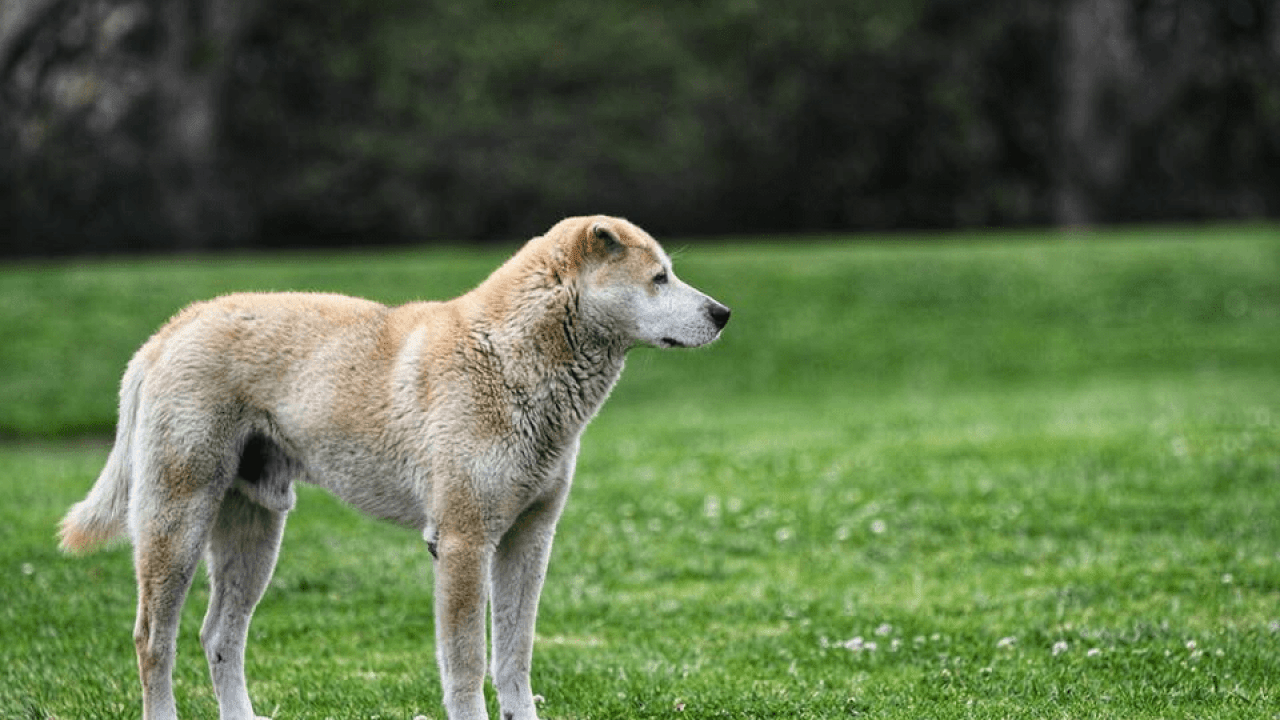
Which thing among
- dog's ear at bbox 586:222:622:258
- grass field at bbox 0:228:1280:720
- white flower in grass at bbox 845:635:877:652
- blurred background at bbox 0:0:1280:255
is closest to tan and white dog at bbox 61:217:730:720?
dog's ear at bbox 586:222:622:258

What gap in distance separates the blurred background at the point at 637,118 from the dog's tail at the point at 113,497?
2642 cm

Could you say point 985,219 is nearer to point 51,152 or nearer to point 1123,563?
point 51,152

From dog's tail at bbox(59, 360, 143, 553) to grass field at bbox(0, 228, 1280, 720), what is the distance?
911 millimetres

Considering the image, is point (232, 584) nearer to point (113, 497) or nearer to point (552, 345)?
point (113, 497)

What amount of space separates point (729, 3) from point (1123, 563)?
26201 mm

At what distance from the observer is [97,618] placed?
8703mm

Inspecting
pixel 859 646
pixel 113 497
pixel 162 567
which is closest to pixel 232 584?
pixel 162 567

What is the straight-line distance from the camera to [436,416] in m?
5.74

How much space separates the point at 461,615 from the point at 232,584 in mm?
1168

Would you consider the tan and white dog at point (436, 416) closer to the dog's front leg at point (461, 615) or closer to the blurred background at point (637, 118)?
the dog's front leg at point (461, 615)

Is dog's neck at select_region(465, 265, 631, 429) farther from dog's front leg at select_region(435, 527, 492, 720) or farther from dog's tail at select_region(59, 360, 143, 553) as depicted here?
dog's tail at select_region(59, 360, 143, 553)

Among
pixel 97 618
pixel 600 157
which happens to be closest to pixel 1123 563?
pixel 97 618

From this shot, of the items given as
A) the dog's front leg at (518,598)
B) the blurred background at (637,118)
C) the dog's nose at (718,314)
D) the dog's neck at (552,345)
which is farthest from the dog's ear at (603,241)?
the blurred background at (637,118)

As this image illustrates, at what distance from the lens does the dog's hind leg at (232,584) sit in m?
6.22
